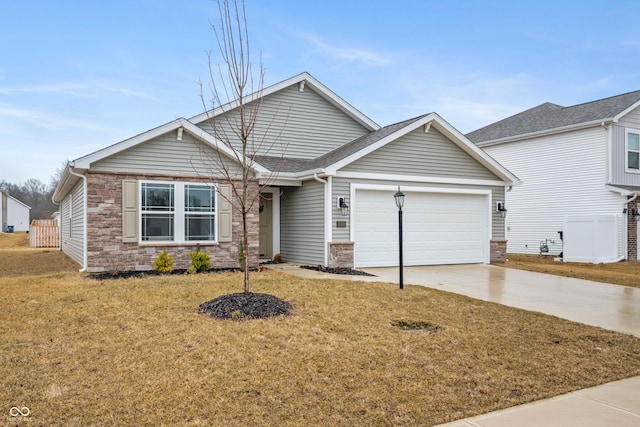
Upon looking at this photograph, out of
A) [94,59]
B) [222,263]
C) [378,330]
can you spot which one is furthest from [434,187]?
[94,59]

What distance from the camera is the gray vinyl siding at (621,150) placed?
17.9 m

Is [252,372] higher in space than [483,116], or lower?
lower

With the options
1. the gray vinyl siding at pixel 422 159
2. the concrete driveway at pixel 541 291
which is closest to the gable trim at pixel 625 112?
the gray vinyl siding at pixel 422 159

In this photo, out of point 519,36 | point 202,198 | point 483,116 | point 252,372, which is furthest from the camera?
point 483,116

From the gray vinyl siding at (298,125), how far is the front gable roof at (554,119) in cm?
879

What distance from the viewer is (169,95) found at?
1516 centimetres

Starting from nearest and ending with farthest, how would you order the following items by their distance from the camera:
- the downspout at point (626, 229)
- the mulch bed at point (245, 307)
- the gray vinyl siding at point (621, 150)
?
the mulch bed at point (245, 307), the downspout at point (626, 229), the gray vinyl siding at point (621, 150)

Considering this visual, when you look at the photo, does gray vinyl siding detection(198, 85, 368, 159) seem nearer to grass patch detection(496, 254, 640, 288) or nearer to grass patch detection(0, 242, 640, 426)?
grass patch detection(496, 254, 640, 288)

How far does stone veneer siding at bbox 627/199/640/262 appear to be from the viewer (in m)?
18.1

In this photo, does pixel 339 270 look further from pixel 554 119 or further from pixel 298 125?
pixel 554 119

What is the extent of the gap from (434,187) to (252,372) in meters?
10.9

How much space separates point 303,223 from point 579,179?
12.4 m

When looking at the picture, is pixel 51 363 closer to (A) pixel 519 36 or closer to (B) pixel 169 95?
(B) pixel 169 95

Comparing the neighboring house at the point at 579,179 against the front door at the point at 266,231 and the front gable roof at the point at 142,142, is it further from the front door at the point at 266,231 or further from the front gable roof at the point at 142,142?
the front gable roof at the point at 142,142
